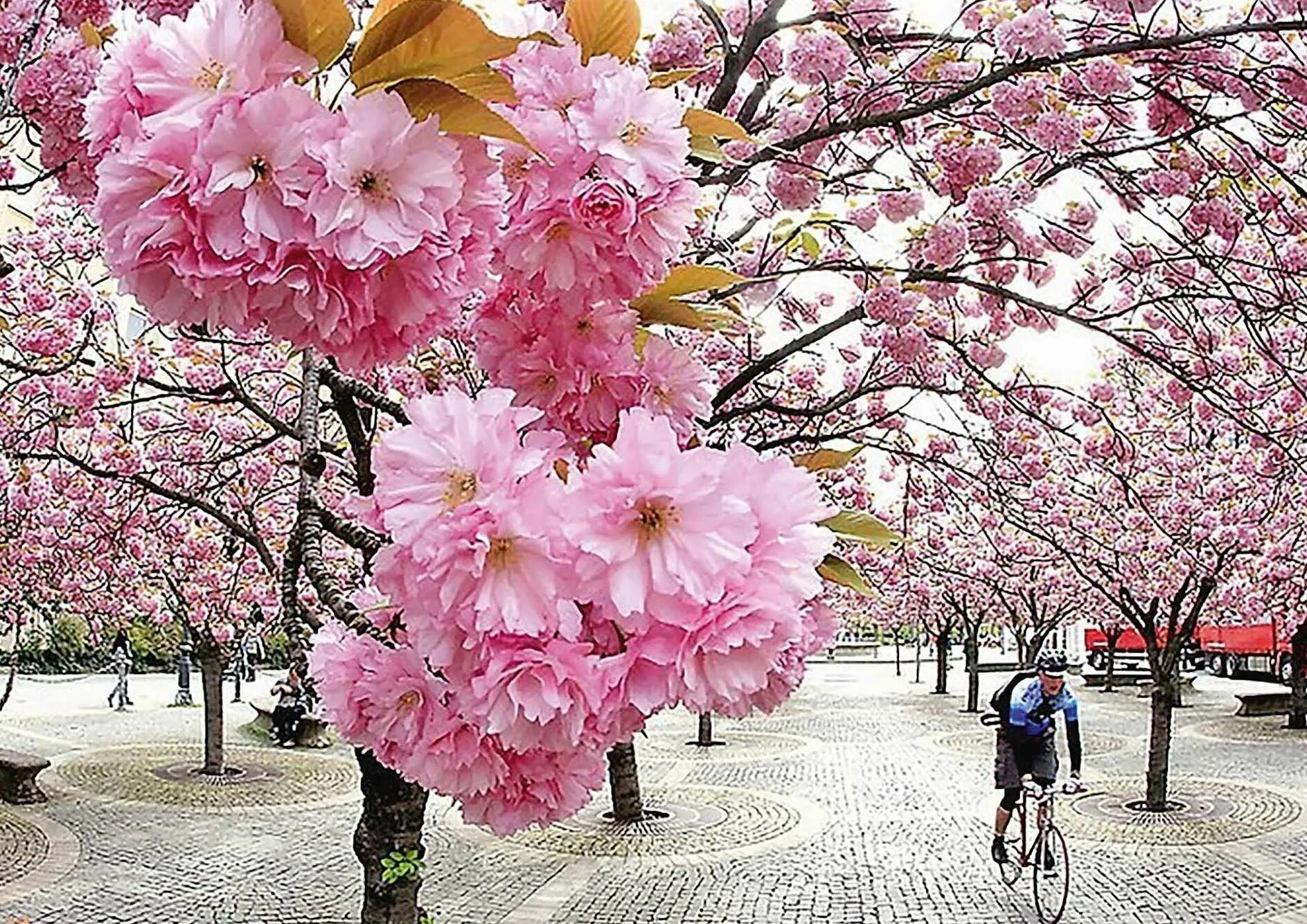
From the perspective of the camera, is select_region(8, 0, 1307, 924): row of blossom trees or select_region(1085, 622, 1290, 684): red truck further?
select_region(1085, 622, 1290, 684): red truck

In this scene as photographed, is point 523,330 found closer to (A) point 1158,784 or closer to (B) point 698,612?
(B) point 698,612

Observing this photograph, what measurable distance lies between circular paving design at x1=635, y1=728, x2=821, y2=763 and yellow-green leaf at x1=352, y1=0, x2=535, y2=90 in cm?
1533

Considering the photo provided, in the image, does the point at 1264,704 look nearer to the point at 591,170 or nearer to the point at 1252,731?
the point at 1252,731

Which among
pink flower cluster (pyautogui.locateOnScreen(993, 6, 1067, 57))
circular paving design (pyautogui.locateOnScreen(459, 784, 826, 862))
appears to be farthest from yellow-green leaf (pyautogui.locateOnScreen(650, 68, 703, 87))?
circular paving design (pyautogui.locateOnScreen(459, 784, 826, 862))

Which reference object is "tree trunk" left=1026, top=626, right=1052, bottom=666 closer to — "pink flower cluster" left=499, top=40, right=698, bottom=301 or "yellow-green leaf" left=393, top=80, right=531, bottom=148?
"pink flower cluster" left=499, top=40, right=698, bottom=301

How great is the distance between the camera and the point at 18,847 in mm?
10406

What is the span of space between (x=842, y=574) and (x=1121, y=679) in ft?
119

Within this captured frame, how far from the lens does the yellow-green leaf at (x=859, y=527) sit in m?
1.31

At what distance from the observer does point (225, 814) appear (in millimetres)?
12180

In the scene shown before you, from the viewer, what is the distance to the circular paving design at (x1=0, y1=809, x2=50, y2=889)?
31.5ft

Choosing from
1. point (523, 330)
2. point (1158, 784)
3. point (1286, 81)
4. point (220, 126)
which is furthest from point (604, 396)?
point (1158, 784)

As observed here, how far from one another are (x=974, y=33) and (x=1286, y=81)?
3.78 feet

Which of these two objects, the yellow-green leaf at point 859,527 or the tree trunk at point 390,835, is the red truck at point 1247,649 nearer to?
the tree trunk at point 390,835

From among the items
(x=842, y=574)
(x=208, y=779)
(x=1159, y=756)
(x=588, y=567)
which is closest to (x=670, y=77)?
(x=842, y=574)
